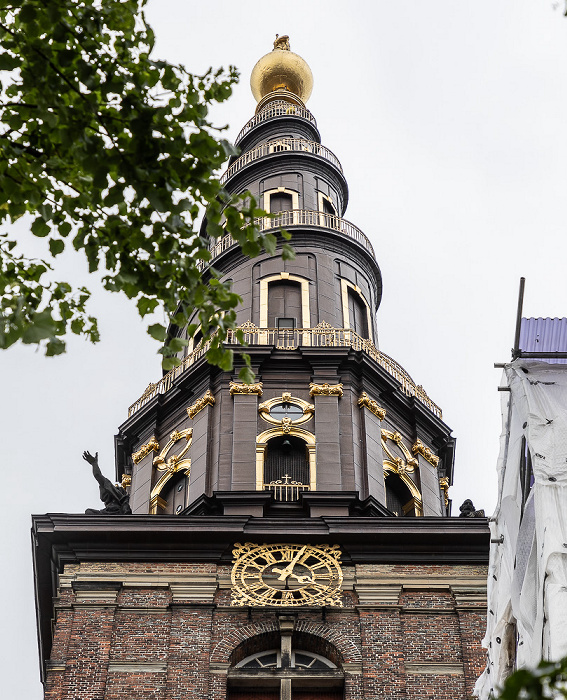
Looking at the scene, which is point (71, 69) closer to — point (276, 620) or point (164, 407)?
point (276, 620)

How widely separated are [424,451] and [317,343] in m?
3.84

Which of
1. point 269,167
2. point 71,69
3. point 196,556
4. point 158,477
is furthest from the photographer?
point 269,167

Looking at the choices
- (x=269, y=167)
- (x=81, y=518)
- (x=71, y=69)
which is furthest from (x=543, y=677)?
(x=269, y=167)

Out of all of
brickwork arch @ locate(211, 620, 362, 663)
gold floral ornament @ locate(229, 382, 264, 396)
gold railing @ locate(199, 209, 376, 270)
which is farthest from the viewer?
gold railing @ locate(199, 209, 376, 270)

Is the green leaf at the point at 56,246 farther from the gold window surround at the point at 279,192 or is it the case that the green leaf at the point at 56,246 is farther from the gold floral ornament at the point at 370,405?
the gold window surround at the point at 279,192

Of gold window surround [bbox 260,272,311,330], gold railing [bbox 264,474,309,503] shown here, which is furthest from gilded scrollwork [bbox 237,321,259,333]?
gold railing [bbox 264,474,309,503]

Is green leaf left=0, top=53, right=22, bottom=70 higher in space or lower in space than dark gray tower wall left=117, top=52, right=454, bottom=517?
lower

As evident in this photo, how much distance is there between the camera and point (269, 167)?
41094 mm

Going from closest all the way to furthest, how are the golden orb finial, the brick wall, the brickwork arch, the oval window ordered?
the brick wall, the brickwork arch, the oval window, the golden orb finial

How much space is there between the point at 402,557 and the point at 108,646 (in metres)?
6.32

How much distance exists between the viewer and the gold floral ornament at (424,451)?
31.6 metres

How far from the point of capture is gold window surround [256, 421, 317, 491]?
28453 millimetres

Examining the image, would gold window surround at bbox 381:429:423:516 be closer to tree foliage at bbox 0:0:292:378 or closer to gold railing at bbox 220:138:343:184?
gold railing at bbox 220:138:343:184

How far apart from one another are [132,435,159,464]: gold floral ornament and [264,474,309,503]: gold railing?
4266 millimetres
